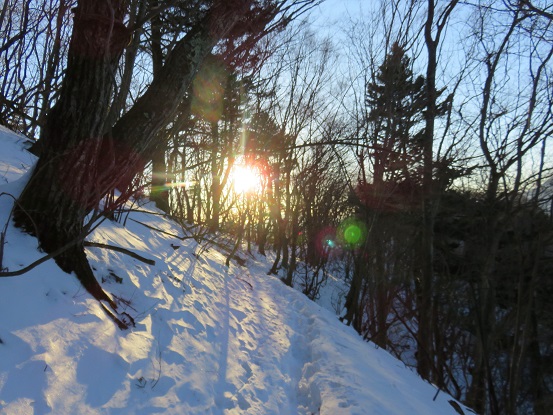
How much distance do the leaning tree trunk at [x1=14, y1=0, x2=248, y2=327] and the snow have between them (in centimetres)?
18

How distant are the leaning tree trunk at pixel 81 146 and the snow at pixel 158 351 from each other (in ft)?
0.59

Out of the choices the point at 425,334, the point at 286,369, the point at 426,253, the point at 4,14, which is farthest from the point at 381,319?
the point at 4,14

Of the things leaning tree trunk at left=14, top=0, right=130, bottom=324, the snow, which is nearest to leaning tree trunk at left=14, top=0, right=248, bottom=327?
leaning tree trunk at left=14, top=0, right=130, bottom=324

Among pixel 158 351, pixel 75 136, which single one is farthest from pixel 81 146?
pixel 158 351

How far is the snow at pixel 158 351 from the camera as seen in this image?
1.94 meters

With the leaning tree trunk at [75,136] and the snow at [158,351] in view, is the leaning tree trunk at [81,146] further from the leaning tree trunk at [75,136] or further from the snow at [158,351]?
the snow at [158,351]

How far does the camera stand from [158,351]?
2844 millimetres

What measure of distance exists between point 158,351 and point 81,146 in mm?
1749

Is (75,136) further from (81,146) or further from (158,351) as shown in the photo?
(158,351)

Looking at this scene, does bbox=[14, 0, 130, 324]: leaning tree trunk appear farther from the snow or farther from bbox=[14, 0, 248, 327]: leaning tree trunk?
the snow

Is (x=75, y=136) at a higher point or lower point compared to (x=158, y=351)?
higher

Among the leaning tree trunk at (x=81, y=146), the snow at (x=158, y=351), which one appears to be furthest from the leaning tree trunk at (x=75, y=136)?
the snow at (x=158, y=351)

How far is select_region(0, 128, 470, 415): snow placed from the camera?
6.35 ft

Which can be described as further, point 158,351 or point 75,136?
point 158,351
